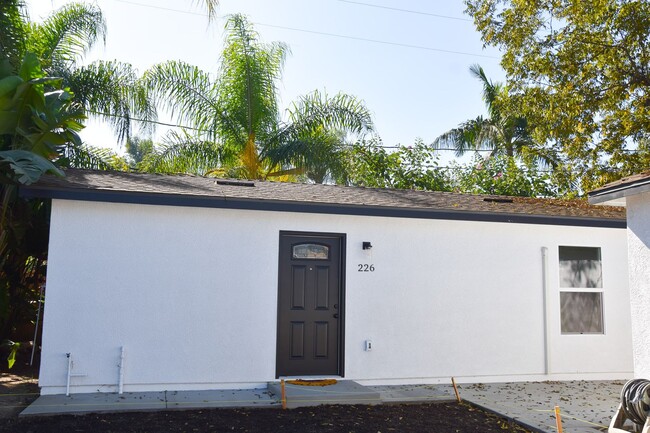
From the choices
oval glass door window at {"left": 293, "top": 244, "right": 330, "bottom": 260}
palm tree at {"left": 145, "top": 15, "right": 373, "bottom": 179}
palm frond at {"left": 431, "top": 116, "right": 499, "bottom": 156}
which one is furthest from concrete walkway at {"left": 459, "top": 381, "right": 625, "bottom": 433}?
palm frond at {"left": 431, "top": 116, "right": 499, "bottom": 156}

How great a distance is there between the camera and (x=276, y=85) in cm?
1983

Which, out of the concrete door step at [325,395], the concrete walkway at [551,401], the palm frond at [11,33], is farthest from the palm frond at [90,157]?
the concrete walkway at [551,401]

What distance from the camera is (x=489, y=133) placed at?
94.4 feet

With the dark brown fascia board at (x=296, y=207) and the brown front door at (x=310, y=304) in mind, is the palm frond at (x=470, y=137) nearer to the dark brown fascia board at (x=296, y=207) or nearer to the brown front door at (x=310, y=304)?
the dark brown fascia board at (x=296, y=207)

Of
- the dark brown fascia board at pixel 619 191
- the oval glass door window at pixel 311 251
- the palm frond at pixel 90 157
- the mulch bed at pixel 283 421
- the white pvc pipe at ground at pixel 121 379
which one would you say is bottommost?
the mulch bed at pixel 283 421

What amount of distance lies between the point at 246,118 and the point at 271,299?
11.1 metres

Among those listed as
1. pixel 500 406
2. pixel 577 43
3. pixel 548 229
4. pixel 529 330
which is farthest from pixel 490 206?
pixel 577 43

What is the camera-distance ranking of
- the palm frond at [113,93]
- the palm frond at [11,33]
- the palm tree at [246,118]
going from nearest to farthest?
the palm frond at [11,33] → the palm frond at [113,93] → the palm tree at [246,118]

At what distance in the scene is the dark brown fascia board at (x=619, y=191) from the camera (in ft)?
23.0

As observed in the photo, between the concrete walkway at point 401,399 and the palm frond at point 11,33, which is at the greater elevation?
the palm frond at point 11,33

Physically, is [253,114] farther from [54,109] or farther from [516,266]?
[516,266]

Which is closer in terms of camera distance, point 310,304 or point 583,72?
point 310,304

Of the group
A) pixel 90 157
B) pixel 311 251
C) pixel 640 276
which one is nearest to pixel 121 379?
pixel 311 251

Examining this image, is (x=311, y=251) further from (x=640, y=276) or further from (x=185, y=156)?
(x=185, y=156)
